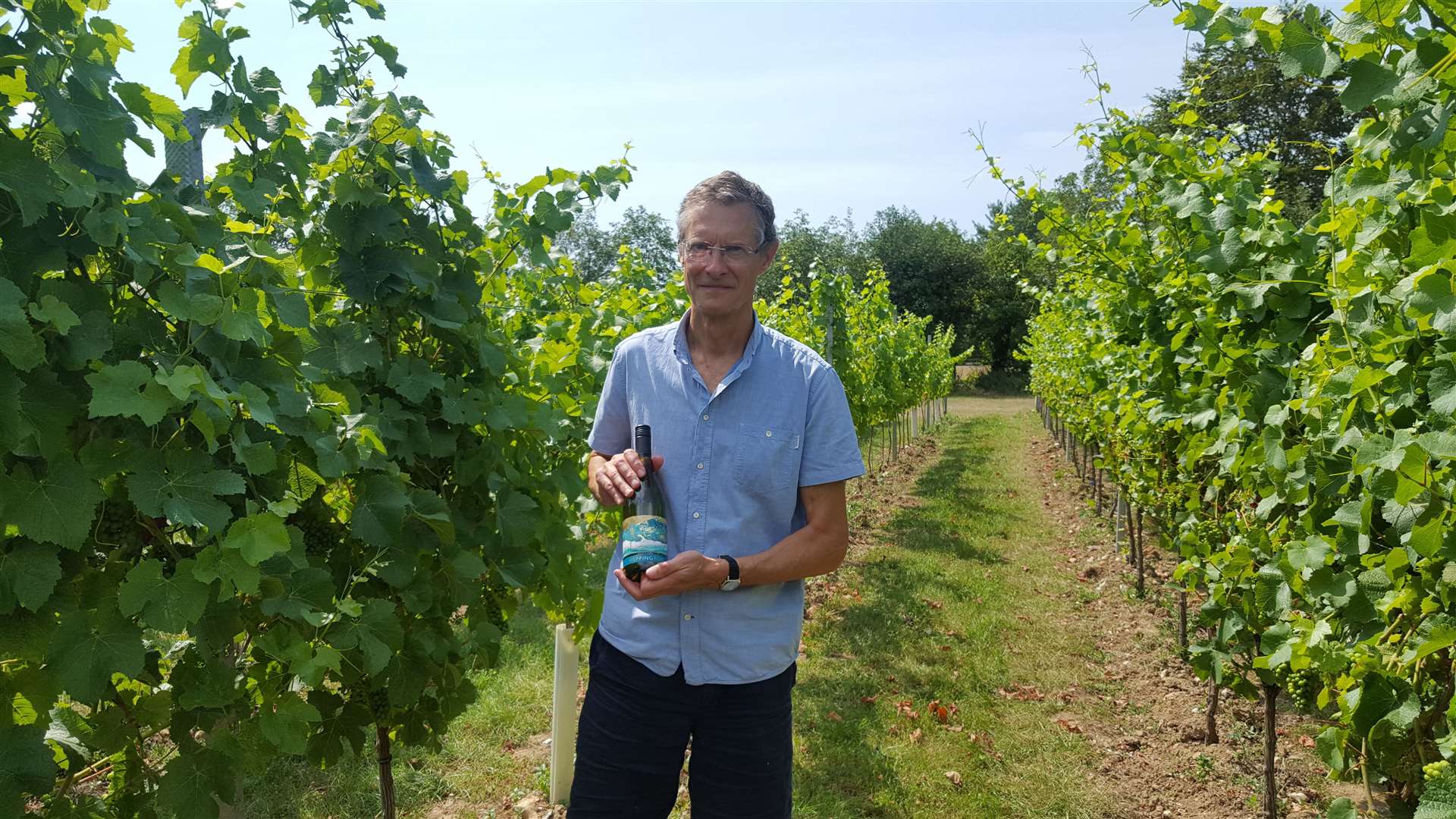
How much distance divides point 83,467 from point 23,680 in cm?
33

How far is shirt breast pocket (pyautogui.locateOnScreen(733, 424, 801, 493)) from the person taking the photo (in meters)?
2.23

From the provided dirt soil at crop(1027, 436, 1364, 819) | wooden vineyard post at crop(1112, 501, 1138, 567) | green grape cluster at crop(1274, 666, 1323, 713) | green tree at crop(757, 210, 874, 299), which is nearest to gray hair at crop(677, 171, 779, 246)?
green grape cluster at crop(1274, 666, 1323, 713)

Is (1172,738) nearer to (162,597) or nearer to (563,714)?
(563,714)

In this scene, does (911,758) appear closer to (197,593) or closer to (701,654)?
(701,654)

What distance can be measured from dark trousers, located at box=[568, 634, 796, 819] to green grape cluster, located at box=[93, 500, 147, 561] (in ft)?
3.65

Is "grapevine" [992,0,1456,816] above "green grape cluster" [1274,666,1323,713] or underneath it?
above

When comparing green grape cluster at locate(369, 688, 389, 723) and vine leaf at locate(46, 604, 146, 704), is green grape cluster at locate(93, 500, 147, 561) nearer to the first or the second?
vine leaf at locate(46, 604, 146, 704)

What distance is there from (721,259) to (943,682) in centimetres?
436

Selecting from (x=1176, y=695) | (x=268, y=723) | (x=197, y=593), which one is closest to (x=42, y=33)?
(x=197, y=593)

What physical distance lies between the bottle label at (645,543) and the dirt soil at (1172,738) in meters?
3.19

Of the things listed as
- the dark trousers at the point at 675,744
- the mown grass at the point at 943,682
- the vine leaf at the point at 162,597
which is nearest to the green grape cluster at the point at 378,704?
the dark trousers at the point at 675,744

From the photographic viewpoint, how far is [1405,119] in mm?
1597

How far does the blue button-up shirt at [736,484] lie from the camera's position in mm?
2207

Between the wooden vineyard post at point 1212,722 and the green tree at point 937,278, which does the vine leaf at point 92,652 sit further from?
the green tree at point 937,278
